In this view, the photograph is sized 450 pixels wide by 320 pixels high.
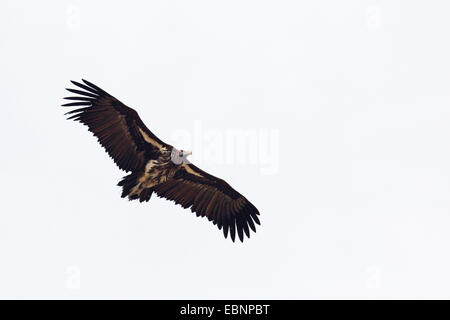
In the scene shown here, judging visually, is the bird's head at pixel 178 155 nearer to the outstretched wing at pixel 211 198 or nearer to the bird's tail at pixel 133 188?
the outstretched wing at pixel 211 198

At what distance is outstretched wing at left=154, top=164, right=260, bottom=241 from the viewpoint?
3169 centimetres

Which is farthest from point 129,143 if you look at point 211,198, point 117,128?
point 211,198

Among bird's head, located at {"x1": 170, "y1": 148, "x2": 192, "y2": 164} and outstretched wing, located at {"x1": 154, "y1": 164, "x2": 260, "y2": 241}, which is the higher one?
bird's head, located at {"x1": 170, "y1": 148, "x2": 192, "y2": 164}

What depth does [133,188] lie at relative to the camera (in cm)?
3019

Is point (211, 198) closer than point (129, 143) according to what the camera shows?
No

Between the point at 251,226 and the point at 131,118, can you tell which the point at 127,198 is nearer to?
the point at 131,118

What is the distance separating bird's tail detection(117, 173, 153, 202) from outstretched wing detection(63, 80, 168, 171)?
0.51 meters

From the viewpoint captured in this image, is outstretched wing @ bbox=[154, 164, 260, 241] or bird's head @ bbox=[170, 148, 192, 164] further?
outstretched wing @ bbox=[154, 164, 260, 241]

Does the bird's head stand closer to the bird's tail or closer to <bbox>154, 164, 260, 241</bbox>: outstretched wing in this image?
<bbox>154, 164, 260, 241</bbox>: outstretched wing

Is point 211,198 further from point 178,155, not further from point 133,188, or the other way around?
point 133,188

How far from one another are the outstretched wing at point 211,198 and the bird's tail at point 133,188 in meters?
1.03

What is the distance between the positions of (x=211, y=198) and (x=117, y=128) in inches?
179

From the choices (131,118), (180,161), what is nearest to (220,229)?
(180,161)
